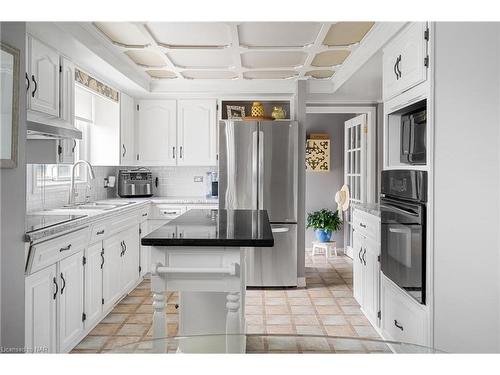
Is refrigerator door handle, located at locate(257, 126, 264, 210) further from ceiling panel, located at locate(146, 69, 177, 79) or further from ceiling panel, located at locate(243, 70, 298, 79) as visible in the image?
ceiling panel, located at locate(146, 69, 177, 79)

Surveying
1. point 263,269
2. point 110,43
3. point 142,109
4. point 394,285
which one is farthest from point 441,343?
point 142,109

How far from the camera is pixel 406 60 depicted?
252 centimetres

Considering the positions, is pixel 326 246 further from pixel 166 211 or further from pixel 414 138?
pixel 414 138

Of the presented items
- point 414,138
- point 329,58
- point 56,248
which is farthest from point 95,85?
point 414,138

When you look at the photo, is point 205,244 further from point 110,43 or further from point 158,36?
point 110,43

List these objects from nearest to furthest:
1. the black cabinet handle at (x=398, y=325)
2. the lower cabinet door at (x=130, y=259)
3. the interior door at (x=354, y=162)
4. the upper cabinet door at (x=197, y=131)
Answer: the black cabinet handle at (x=398, y=325) → the lower cabinet door at (x=130, y=259) → the upper cabinet door at (x=197, y=131) → the interior door at (x=354, y=162)

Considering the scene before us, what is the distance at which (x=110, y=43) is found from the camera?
3.44 metres

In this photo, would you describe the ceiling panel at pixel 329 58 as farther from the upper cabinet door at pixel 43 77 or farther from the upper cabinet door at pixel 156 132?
the upper cabinet door at pixel 43 77

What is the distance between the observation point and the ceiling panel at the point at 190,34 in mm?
3026

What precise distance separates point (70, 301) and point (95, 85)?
2.18 m

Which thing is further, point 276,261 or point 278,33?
point 276,261

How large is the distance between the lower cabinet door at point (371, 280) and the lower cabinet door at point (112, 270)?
83.5 inches

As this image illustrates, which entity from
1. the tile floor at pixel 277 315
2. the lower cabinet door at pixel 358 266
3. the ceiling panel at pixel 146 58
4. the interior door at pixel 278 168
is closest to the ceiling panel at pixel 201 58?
the ceiling panel at pixel 146 58

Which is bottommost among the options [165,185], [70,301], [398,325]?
[398,325]
